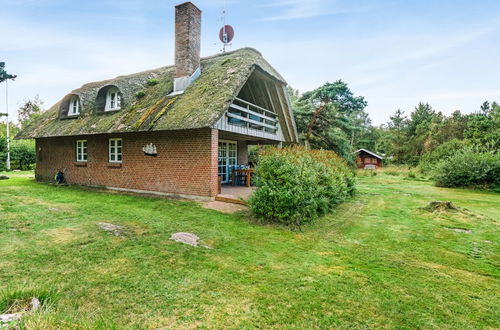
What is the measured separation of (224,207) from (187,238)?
3.01 meters

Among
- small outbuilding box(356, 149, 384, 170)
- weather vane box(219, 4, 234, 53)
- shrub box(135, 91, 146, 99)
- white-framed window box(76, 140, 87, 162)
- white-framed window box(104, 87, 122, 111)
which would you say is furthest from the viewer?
small outbuilding box(356, 149, 384, 170)

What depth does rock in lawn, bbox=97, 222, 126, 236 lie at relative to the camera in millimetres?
5425

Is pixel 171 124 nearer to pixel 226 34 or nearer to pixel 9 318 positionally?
pixel 9 318

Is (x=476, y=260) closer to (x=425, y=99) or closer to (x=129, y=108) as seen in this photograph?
(x=129, y=108)

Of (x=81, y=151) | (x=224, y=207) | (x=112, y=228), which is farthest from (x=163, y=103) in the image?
(x=112, y=228)

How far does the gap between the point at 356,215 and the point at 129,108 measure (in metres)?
10.2

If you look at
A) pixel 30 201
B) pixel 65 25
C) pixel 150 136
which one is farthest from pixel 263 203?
pixel 65 25

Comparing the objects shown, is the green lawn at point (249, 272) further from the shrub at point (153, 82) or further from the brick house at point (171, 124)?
Answer: the shrub at point (153, 82)

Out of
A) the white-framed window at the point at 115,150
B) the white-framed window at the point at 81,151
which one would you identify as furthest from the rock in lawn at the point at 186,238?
the white-framed window at the point at 81,151

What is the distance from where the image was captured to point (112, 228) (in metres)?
5.74

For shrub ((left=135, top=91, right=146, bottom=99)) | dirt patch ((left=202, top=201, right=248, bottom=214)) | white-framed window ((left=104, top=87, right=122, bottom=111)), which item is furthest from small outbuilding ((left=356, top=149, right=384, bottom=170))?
white-framed window ((left=104, top=87, right=122, bottom=111))

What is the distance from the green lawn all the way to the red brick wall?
2.58 m

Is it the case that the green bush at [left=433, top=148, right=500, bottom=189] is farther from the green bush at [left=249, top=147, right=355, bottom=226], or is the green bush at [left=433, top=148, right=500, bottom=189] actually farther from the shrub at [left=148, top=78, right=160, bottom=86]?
the shrub at [left=148, top=78, right=160, bottom=86]

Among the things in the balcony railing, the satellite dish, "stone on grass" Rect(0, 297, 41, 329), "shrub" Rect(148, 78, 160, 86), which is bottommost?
"stone on grass" Rect(0, 297, 41, 329)
